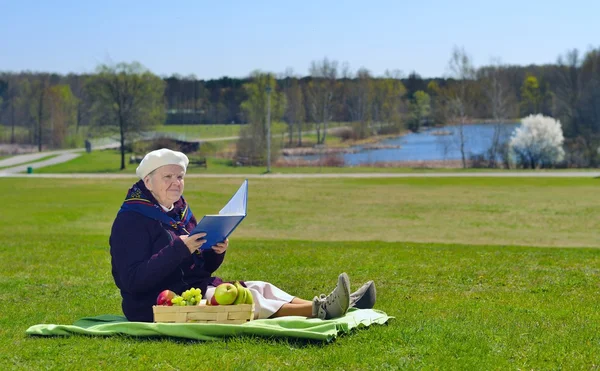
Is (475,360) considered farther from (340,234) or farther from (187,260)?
(340,234)

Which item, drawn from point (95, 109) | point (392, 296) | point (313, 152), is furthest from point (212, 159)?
point (392, 296)

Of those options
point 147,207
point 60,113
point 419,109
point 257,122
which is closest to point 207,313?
point 147,207

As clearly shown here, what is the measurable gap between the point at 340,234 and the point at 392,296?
15.3 m

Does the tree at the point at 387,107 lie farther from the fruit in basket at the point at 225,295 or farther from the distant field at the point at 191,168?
the fruit in basket at the point at 225,295

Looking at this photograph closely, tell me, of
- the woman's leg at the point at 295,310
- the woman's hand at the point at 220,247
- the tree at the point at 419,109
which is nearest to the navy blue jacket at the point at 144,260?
the woman's hand at the point at 220,247

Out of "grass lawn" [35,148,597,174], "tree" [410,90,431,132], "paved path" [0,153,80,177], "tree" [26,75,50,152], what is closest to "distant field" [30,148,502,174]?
"grass lawn" [35,148,597,174]

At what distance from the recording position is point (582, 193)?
37.8 meters

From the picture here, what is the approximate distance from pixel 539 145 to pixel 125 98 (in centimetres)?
3607

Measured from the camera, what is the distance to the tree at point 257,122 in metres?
75.9

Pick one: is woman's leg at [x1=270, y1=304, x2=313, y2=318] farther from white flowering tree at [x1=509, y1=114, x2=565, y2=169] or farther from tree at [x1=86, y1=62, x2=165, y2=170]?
tree at [x1=86, y1=62, x2=165, y2=170]

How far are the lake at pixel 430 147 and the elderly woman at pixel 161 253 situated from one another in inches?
2478

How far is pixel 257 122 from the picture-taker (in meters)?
81.4

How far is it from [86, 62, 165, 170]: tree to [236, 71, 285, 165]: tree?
847cm

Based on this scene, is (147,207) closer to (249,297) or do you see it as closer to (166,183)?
(166,183)
